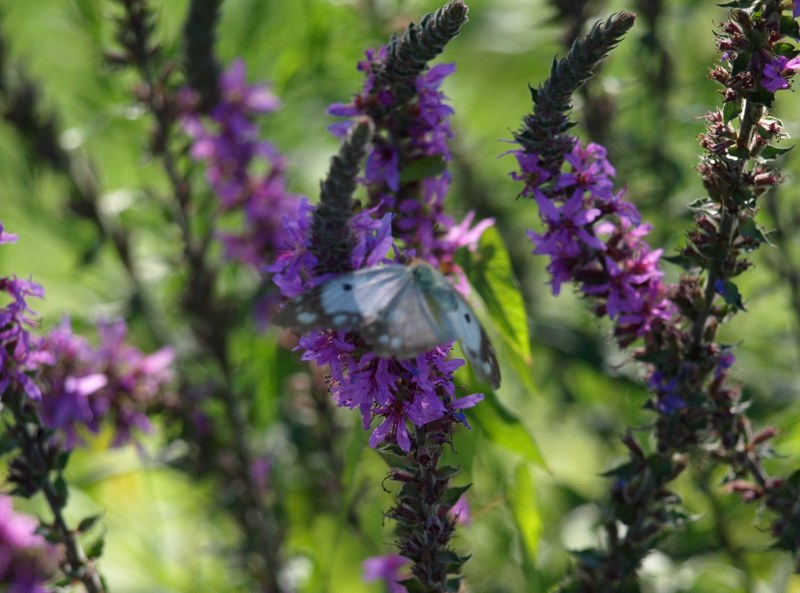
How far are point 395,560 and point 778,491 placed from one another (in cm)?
66

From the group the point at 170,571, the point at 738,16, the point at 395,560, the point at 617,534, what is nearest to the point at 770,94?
the point at 738,16

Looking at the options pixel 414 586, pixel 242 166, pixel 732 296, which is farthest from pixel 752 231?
pixel 242 166

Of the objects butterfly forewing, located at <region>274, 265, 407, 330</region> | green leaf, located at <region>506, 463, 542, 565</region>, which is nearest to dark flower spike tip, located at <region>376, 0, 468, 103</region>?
butterfly forewing, located at <region>274, 265, 407, 330</region>

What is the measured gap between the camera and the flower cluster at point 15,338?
97 centimetres

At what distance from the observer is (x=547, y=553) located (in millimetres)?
1699

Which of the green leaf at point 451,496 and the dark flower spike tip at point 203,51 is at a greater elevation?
the dark flower spike tip at point 203,51

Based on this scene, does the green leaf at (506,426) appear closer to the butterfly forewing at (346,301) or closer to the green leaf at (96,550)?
the butterfly forewing at (346,301)

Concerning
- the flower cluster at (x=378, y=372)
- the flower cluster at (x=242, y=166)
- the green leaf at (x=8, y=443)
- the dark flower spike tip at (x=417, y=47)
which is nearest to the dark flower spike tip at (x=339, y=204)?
the flower cluster at (x=378, y=372)

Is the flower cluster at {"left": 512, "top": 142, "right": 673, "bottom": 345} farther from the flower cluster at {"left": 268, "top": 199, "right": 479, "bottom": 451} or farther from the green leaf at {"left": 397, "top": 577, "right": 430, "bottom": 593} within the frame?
the green leaf at {"left": 397, "top": 577, "right": 430, "bottom": 593}

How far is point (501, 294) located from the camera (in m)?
1.10

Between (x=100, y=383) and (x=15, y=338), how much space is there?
36cm

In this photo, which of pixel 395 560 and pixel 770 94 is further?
pixel 395 560

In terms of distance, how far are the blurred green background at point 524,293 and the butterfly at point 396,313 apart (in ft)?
1.79

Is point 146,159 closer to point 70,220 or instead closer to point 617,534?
point 70,220
